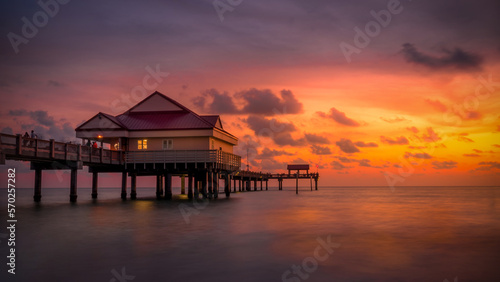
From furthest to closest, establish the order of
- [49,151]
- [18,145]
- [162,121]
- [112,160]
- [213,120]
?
[213,120], [162,121], [112,160], [49,151], [18,145]

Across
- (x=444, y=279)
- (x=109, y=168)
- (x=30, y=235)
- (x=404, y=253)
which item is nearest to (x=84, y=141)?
(x=109, y=168)

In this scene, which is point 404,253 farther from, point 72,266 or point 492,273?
point 72,266

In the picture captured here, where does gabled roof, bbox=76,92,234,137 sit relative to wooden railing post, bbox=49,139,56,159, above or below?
above

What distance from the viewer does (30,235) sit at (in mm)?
19234

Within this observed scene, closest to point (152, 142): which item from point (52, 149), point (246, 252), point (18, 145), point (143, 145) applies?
point (143, 145)

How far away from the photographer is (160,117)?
45.2 meters

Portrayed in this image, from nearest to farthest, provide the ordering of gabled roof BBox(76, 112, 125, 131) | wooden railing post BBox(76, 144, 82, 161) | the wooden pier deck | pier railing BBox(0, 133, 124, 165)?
pier railing BBox(0, 133, 124, 165), the wooden pier deck, wooden railing post BBox(76, 144, 82, 161), gabled roof BBox(76, 112, 125, 131)

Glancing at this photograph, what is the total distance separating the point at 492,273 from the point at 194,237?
11404mm

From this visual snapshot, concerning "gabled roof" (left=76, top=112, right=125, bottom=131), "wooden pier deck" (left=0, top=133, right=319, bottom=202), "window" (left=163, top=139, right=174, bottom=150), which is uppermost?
"gabled roof" (left=76, top=112, right=125, bottom=131)

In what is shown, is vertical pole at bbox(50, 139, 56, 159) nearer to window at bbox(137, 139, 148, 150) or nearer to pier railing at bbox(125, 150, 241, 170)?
pier railing at bbox(125, 150, 241, 170)

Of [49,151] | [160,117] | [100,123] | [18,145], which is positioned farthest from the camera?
[160,117]

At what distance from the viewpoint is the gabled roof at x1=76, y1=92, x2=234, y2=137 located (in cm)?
4309

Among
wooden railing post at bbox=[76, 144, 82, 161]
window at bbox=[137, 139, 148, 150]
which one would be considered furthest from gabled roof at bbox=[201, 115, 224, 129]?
wooden railing post at bbox=[76, 144, 82, 161]

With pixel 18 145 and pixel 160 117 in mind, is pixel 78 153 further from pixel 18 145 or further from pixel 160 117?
pixel 160 117
